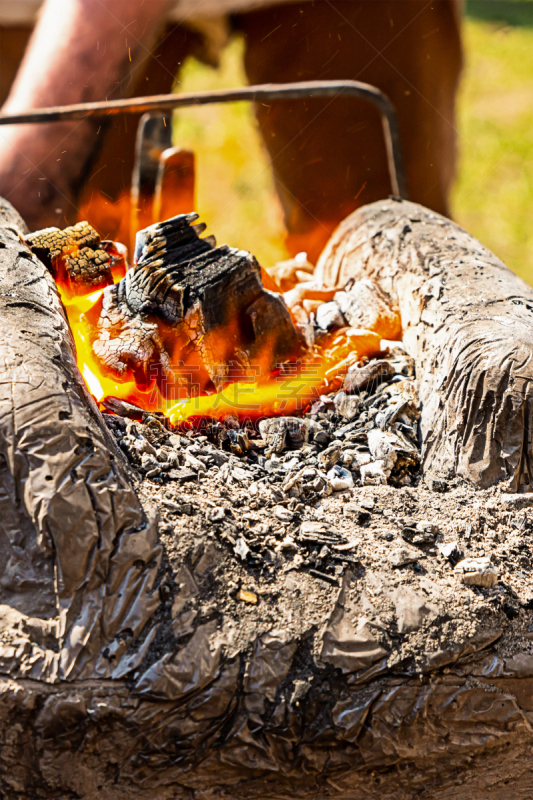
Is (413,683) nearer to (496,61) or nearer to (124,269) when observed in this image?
(124,269)

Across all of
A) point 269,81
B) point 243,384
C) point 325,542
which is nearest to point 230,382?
point 243,384

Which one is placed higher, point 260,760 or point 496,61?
point 496,61

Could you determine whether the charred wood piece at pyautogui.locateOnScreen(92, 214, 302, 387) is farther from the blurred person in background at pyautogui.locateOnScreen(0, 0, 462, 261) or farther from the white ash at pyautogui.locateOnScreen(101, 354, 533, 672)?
the blurred person in background at pyautogui.locateOnScreen(0, 0, 462, 261)

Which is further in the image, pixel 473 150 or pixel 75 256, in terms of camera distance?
pixel 473 150

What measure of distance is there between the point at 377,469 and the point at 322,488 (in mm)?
188

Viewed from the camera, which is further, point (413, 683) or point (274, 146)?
point (274, 146)

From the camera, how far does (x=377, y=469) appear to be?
63.9 inches

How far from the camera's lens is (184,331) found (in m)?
1.88

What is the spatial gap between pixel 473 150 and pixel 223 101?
4204mm

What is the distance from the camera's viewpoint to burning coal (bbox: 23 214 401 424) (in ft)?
6.03

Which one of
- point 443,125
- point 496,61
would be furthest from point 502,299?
point 496,61

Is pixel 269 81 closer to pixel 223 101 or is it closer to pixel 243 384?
pixel 223 101

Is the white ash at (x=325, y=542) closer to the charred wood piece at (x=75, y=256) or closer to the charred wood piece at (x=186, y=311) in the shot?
the charred wood piece at (x=186, y=311)

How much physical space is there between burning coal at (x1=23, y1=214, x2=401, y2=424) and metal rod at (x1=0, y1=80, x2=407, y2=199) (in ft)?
2.50
